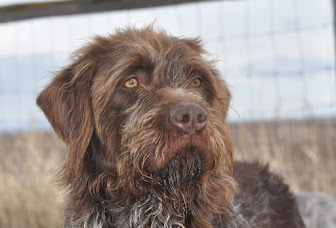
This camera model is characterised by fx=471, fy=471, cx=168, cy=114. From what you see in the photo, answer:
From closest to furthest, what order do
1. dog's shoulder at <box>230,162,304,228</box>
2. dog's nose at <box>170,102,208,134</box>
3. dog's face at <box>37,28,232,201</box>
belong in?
dog's nose at <box>170,102,208,134</box> → dog's face at <box>37,28,232,201</box> → dog's shoulder at <box>230,162,304,228</box>

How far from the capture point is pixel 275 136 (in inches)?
298

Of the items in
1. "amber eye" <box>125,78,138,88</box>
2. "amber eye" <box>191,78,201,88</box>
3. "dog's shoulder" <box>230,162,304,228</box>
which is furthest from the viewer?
"dog's shoulder" <box>230,162,304,228</box>

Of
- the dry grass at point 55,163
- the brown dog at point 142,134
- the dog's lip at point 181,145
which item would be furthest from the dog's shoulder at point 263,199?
the dog's lip at point 181,145

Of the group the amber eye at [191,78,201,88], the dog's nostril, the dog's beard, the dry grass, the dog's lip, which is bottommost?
the dry grass

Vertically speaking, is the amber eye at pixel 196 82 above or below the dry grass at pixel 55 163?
above

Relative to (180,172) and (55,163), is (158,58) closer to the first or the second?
(180,172)

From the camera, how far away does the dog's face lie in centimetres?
283

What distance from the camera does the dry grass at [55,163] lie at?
19.3 ft

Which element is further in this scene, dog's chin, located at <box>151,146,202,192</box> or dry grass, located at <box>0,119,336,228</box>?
dry grass, located at <box>0,119,336,228</box>

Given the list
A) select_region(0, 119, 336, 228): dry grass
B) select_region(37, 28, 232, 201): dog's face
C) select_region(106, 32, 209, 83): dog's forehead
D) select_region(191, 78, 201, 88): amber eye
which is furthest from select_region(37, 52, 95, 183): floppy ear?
select_region(0, 119, 336, 228): dry grass

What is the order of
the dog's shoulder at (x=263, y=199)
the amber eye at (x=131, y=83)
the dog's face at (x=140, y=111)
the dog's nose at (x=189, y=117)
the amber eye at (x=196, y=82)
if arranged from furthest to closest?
the dog's shoulder at (x=263, y=199) < the amber eye at (x=196, y=82) < the amber eye at (x=131, y=83) < the dog's face at (x=140, y=111) < the dog's nose at (x=189, y=117)

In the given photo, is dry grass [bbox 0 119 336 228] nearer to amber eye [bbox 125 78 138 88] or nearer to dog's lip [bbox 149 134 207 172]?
amber eye [bbox 125 78 138 88]

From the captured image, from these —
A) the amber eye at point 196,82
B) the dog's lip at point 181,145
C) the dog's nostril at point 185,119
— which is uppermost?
the amber eye at point 196,82

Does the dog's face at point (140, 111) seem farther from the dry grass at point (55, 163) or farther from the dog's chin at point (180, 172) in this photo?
the dry grass at point (55, 163)
